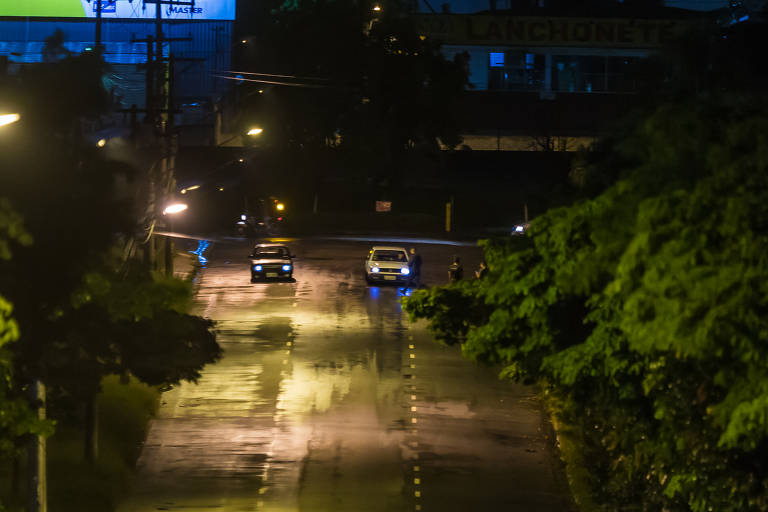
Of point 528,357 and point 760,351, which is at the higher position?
point 760,351

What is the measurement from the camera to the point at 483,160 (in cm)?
7975

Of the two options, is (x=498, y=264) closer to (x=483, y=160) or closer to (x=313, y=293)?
(x=313, y=293)

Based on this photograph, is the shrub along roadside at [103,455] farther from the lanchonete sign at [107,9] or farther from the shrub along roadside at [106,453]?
the lanchonete sign at [107,9]

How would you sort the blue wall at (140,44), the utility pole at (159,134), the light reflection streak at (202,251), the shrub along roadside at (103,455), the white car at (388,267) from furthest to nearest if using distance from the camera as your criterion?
the blue wall at (140,44)
the light reflection streak at (202,251)
the white car at (388,267)
the utility pole at (159,134)
the shrub along roadside at (103,455)

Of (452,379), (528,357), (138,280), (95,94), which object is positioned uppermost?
(95,94)

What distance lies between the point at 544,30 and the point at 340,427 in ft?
155

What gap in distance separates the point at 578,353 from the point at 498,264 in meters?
2.99

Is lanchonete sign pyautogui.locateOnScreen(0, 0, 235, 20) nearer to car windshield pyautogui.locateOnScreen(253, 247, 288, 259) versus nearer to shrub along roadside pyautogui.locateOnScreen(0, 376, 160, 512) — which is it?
car windshield pyautogui.locateOnScreen(253, 247, 288, 259)

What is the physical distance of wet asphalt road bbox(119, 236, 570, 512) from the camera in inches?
957

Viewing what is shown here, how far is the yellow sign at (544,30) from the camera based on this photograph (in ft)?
229

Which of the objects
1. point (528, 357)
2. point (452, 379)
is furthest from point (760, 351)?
point (452, 379)

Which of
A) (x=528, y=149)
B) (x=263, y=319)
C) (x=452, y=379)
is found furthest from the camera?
(x=528, y=149)

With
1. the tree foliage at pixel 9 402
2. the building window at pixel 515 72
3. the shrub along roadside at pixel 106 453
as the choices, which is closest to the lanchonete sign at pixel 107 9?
the building window at pixel 515 72

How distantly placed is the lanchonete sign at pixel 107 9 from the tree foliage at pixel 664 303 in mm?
63960
